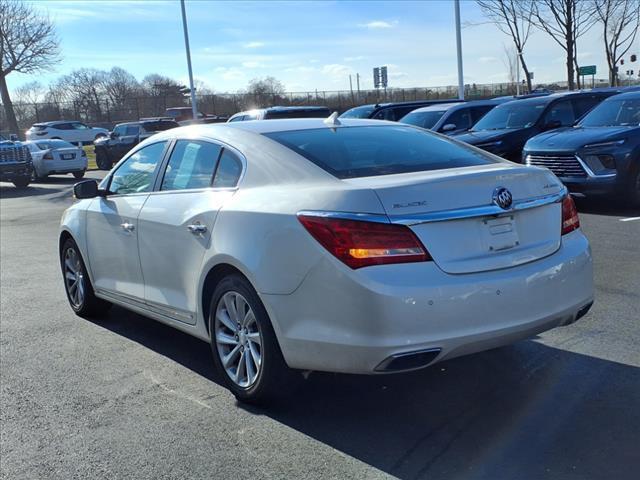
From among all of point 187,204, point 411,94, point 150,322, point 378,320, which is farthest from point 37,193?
point 411,94

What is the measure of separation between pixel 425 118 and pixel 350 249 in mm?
13170

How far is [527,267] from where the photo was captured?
142 inches

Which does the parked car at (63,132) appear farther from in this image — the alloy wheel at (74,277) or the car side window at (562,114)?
the alloy wheel at (74,277)

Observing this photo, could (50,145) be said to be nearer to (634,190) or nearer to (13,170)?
(13,170)

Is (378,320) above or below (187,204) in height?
below

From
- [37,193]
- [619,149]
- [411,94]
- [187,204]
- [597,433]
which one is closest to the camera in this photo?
[597,433]

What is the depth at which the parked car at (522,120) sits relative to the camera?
12.5 metres

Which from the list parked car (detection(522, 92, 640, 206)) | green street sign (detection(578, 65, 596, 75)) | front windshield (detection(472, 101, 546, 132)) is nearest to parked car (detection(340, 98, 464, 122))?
front windshield (detection(472, 101, 546, 132))

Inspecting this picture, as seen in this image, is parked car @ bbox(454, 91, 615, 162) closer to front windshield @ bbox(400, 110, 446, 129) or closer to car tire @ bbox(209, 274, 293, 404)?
front windshield @ bbox(400, 110, 446, 129)

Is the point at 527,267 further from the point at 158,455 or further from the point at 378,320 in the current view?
the point at 158,455

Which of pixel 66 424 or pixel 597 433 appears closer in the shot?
pixel 597 433

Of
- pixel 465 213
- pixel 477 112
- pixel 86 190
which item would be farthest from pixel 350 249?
pixel 477 112

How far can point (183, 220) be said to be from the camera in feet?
14.6

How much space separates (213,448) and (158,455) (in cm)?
28
